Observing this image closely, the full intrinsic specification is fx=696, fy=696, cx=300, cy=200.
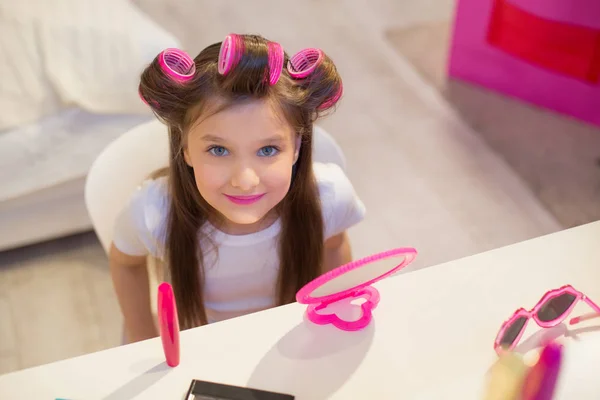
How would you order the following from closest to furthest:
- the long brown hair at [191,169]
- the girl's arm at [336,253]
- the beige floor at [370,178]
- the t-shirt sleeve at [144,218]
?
the long brown hair at [191,169] → the t-shirt sleeve at [144,218] → the girl's arm at [336,253] → the beige floor at [370,178]

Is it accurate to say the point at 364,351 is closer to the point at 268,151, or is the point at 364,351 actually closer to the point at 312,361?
the point at 312,361

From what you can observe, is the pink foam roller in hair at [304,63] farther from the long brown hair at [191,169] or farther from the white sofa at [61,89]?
the white sofa at [61,89]

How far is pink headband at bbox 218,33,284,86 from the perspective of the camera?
78 cm

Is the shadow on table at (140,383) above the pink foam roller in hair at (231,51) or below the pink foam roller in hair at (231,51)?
below

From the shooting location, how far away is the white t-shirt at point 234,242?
104 centimetres

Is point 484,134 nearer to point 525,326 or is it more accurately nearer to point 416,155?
point 416,155

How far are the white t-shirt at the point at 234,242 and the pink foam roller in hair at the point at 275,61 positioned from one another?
0.30 meters

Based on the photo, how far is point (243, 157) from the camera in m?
0.85

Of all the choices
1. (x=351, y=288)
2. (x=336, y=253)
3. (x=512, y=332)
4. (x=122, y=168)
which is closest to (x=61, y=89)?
(x=122, y=168)

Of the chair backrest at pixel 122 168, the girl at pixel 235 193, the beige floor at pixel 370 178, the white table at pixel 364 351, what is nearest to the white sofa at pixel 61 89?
the beige floor at pixel 370 178

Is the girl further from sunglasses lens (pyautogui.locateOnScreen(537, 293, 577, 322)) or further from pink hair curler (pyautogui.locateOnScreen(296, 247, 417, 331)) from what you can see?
sunglasses lens (pyautogui.locateOnScreen(537, 293, 577, 322))

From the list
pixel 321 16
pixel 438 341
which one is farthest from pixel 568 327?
pixel 321 16

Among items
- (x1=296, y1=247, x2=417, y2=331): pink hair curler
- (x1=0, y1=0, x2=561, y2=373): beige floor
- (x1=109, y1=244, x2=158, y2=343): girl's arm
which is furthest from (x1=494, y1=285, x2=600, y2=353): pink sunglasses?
(x1=0, y1=0, x2=561, y2=373): beige floor

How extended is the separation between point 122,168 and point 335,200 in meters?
0.35
